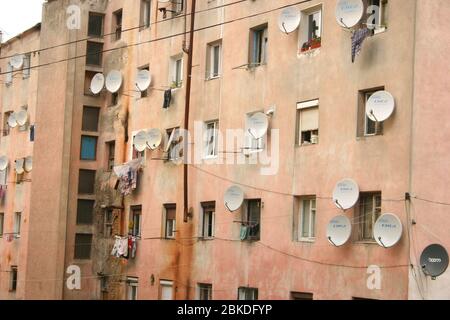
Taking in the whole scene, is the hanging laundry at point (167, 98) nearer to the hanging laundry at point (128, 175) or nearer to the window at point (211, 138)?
the window at point (211, 138)

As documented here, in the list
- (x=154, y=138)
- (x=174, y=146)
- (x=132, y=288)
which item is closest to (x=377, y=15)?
(x=174, y=146)

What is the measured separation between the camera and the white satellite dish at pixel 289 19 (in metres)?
25.5

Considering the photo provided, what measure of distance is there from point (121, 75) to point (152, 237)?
23.7 feet

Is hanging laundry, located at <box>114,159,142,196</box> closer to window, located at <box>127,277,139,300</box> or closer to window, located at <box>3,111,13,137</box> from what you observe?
window, located at <box>127,277,139,300</box>

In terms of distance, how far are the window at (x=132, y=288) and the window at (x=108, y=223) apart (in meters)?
3.01

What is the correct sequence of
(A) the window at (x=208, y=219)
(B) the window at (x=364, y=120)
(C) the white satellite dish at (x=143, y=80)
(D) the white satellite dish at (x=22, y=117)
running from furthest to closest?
(D) the white satellite dish at (x=22, y=117)
(C) the white satellite dish at (x=143, y=80)
(A) the window at (x=208, y=219)
(B) the window at (x=364, y=120)

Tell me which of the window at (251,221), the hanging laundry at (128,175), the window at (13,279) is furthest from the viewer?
the window at (13,279)

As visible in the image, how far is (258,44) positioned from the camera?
92.5 feet

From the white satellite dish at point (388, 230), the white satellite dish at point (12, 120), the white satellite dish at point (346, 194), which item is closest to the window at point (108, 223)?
the white satellite dish at point (12, 120)

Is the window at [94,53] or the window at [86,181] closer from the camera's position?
the window at [86,181]

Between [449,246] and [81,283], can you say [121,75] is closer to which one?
[81,283]

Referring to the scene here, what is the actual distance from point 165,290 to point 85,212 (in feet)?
26.3
